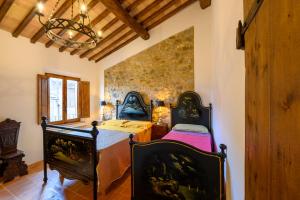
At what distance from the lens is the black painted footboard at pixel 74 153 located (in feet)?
6.97

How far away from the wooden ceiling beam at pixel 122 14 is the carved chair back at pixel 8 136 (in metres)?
2.97

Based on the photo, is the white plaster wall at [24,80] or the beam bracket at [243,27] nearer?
the beam bracket at [243,27]

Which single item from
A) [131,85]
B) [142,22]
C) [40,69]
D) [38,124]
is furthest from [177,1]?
[38,124]

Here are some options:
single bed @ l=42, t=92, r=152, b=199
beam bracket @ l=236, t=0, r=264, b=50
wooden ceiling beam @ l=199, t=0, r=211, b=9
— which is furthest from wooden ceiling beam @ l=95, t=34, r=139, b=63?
beam bracket @ l=236, t=0, r=264, b=50

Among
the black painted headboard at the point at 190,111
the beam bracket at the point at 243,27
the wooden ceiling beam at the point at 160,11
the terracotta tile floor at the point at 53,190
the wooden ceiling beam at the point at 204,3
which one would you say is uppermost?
the wooden ceiling beam at the point at 204,3

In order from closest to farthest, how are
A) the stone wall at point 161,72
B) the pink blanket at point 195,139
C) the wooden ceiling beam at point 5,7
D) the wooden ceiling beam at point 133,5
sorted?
the wooden ceiling beam at point 5,7
the pink blanket at point 195,139
the wooden ceiling beam at point 133,5
the stone wall at point 161,72

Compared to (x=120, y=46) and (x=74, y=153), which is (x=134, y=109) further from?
(x=74, y=153)

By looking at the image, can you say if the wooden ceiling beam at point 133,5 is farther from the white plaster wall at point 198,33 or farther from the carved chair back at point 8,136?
the carved chair back at point 8,136

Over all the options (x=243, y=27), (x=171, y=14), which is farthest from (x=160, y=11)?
(x=243, y=27)

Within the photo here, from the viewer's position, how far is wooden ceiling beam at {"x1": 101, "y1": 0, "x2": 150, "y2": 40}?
9.74 feet

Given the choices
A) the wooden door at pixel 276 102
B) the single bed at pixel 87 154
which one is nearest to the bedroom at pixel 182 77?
the wooden door at pixel 276 102

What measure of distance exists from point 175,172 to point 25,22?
375 centimetres

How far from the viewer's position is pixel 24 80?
3314mm

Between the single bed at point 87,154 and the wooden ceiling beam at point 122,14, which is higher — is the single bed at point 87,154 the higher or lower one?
the lower one
